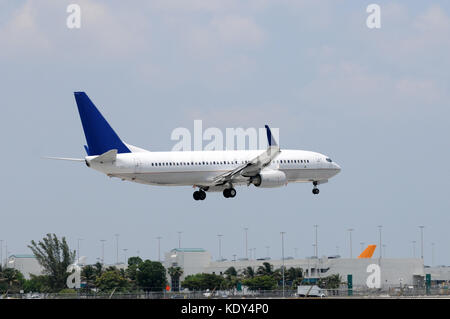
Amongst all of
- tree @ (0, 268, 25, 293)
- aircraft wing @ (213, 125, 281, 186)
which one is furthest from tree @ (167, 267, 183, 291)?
aircraft wing @ (213, 125, 281, 186)

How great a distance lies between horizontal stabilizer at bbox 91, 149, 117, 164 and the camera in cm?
8194

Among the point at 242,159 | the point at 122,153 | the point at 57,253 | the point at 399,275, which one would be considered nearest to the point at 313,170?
the point at 242,159

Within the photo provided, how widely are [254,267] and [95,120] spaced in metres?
92.7

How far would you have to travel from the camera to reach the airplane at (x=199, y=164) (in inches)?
3339

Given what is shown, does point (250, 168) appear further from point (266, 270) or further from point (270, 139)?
point (266, 270)

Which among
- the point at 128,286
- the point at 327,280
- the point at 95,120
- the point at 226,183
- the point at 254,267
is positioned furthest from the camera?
the point at 254,267

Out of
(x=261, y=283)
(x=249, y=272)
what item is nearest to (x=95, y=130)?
(x=261, y=283)

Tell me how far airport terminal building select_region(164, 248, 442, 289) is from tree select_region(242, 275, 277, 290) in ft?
34.0

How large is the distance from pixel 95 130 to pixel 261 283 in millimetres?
67815

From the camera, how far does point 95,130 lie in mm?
85250

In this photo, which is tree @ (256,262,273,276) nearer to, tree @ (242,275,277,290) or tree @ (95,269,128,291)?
tree @ (242,275,277,290)
